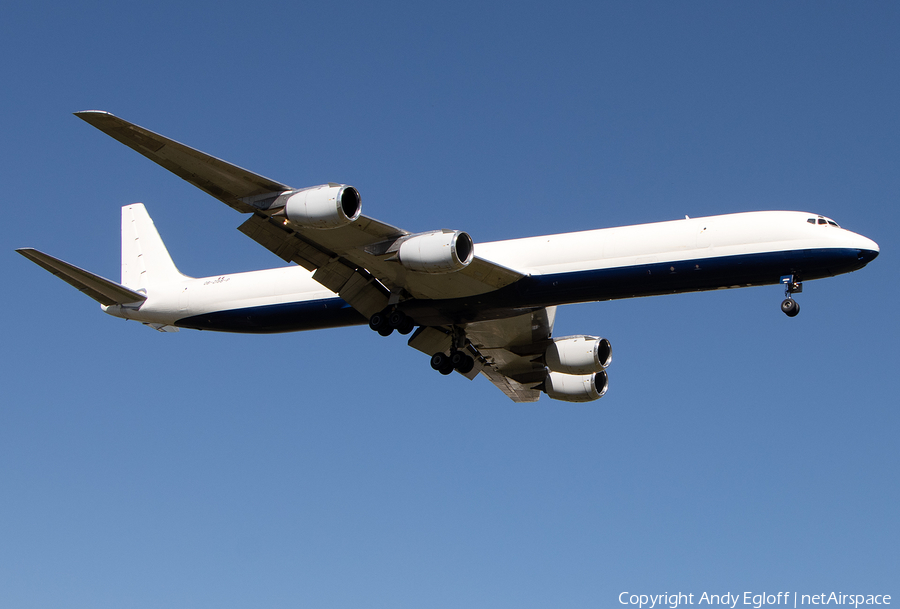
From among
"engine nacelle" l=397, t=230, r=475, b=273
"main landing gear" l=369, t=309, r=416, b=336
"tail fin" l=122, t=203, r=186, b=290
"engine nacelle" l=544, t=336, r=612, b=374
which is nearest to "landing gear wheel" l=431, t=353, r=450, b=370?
"main landing gear" l=369, t=309, r=416, b=336

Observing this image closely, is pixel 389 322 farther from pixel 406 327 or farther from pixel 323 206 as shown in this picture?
pixel 323 206

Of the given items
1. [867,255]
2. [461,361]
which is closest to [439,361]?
[461,361]

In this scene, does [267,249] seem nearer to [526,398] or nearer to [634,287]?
[634,287]

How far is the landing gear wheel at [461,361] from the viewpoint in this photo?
1443 inches

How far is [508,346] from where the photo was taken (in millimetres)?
39062

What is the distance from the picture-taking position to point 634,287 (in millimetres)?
31375

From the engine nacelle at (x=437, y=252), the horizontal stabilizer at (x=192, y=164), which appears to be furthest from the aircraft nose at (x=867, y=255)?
the horizontal stabilizer at (x=192, y=164)

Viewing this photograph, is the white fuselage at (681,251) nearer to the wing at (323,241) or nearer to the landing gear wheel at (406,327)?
the landing gear wheel at (406,327)

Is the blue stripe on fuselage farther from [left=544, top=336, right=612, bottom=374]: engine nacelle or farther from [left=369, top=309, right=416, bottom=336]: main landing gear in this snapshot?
[left=544, top=336, right=612, bottom=374]: engine nacelle

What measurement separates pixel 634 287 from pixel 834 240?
6.08 m

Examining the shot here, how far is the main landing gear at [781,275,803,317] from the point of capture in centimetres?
2997

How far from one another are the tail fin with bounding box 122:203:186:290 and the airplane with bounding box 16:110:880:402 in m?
1.60

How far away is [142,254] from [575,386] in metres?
19.0

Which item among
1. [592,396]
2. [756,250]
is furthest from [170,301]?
[756,250]
